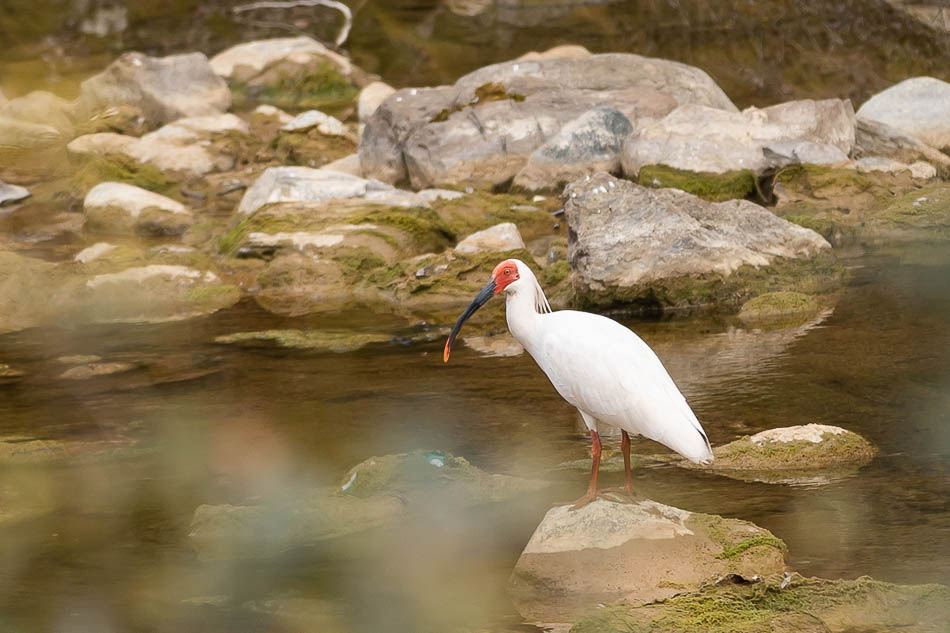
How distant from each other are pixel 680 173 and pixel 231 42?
18.4 meters

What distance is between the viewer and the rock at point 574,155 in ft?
47.1

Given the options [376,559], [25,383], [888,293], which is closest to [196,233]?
[25,383]

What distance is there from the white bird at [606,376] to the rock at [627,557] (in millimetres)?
309

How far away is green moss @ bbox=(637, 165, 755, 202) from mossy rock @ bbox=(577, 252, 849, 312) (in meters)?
2.89

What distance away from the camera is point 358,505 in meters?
6.43

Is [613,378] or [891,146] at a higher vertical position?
[613,378]

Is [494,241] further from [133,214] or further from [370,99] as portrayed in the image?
[370,99]

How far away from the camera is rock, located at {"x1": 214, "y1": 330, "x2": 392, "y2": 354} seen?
33.0 ft

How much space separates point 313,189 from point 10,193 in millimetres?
5230

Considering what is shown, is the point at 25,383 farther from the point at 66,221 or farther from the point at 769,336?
the point at 66,221

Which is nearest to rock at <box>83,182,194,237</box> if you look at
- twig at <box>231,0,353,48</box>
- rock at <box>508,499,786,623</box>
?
rock at <box>508,499,786,623</box>

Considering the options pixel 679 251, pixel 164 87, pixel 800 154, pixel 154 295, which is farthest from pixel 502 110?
pixel 164 87

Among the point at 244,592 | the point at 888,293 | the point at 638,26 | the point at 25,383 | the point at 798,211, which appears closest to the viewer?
the point at 244,592

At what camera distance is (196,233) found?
14.4 m
